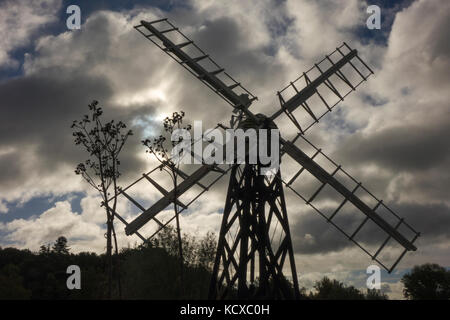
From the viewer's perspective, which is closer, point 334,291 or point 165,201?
point 165,201

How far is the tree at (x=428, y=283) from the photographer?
46213mm

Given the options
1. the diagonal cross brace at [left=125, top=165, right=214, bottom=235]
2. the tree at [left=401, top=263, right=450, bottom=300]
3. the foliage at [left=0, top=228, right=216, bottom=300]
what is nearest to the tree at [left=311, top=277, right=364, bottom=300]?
the tree at [left=401, top=263, right=450, bottom=300]

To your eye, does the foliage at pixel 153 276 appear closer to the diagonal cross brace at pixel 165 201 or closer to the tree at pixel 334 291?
the diagonal cross brace at pixel 165 201

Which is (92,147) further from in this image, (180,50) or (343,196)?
(343,196)

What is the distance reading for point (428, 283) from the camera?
4750 centimetres

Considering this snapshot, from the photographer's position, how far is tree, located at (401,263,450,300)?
4621 centimetres

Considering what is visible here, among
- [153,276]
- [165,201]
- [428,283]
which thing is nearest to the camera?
[165,201]

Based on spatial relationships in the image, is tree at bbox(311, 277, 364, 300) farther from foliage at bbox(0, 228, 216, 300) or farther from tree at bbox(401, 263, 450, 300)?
foliage at bbox(0, 228, 216, 300)

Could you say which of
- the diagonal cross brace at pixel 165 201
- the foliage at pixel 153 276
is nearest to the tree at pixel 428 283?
the foliage at pixel 153 276

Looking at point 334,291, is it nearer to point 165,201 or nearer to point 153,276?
point 153,276

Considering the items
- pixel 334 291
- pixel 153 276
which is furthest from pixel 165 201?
pixel 334 291
